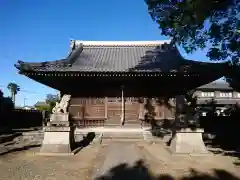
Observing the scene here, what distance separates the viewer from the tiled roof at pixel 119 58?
1269 cm

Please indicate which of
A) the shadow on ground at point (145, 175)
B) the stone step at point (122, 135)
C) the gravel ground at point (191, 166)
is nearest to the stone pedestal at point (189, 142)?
the gravel ground at point (191, 166)

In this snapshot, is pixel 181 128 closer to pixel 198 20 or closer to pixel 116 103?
pixel 198 20

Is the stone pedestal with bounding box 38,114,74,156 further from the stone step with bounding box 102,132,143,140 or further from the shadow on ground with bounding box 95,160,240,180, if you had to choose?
the stone step with bounding box 102,132,143,140

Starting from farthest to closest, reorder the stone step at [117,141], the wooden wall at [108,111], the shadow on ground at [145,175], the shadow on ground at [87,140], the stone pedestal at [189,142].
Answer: the wooden wall at [108,111] → the stone step at [117,141] → the shadow on ground at [87,140] → the stone pedestal at [189,142] → the shadow on ground at [145,175]

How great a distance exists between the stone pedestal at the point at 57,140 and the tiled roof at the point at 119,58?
2.72 meters

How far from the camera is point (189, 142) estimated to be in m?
11.3

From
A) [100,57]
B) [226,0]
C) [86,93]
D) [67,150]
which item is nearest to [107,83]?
[86,93]

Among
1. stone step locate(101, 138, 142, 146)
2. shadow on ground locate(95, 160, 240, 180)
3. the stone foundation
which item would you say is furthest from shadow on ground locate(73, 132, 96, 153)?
shadow on ground locate(95, 160, 240, 180)

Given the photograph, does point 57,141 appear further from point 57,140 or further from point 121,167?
point 121,167

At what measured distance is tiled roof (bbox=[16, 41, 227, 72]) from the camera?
500 inches

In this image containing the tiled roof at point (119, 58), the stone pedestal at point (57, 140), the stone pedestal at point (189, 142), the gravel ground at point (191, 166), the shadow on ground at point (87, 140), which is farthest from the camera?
the shadow on ground at point (87, 140)

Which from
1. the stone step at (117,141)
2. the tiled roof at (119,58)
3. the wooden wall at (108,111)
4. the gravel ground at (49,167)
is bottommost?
the gravel ground at (49,167)

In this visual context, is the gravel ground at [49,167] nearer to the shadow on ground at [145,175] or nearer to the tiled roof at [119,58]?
→ the shadow on ground at [145,175]

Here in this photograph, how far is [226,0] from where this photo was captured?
9.43 meters
